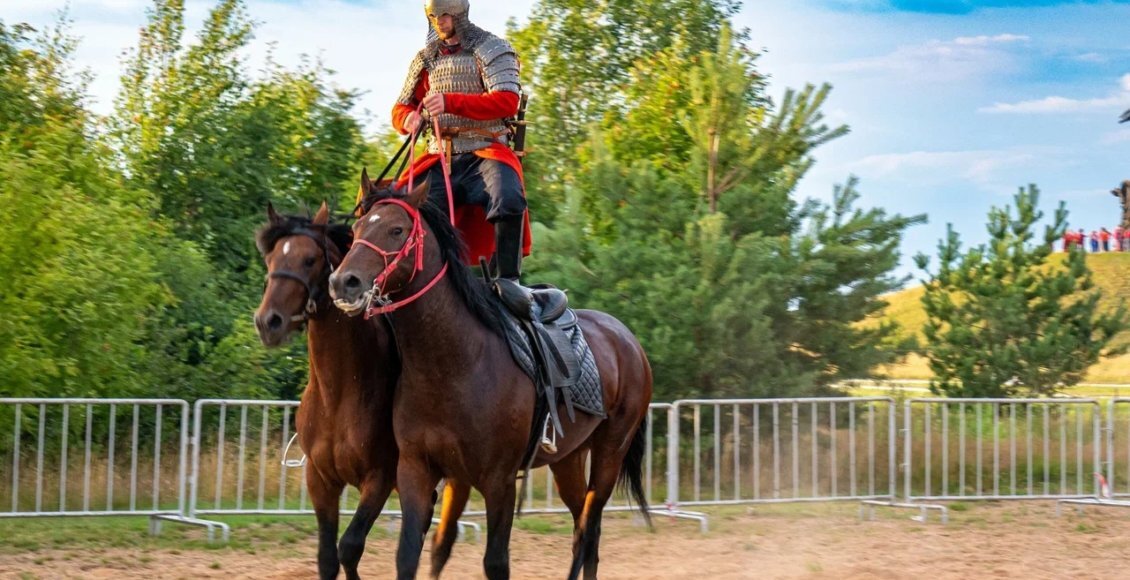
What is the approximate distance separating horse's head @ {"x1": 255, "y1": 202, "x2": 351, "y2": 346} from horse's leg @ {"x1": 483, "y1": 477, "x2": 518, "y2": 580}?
1176 mm

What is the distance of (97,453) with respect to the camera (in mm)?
10766

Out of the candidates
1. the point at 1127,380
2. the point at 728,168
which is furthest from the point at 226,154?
the point at 1127,380

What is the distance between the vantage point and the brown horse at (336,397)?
5980 millimetres

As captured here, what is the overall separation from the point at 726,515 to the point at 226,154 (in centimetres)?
1137

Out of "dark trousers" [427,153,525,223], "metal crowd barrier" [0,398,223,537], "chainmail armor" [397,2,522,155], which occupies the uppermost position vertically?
"chainmail armor" [397,2,522,155]

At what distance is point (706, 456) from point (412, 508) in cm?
770

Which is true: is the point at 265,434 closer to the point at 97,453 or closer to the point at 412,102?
the point at 97,453

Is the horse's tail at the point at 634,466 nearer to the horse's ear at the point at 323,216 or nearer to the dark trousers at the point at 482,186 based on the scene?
the dark trousers at the point at 482,186

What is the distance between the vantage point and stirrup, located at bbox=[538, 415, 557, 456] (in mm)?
6469

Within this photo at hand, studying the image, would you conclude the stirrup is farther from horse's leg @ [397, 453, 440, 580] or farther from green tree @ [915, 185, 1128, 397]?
green tree @ [915, 185, 1128, 397]

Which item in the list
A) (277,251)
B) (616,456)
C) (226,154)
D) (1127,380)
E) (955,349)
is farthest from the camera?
(1127,380)

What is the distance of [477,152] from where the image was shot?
6.69 meters

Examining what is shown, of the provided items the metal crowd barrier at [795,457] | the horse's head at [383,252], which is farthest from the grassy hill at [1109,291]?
the horse's head at [383,252]

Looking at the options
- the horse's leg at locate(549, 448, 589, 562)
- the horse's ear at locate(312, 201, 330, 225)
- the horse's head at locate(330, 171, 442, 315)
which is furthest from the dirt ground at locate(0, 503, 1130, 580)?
the horse's head at locate(330, 171, 442, 315)
